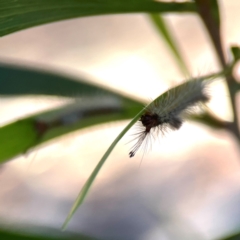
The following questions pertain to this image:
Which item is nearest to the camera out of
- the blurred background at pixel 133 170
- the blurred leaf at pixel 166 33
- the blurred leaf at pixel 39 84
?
the blurred leaf at pixel 39 84

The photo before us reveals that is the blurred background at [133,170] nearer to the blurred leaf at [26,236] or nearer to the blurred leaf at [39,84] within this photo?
the blurred leaf at [39,84]

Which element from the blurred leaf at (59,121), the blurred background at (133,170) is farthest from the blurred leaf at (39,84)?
the blurred background at (133,170)

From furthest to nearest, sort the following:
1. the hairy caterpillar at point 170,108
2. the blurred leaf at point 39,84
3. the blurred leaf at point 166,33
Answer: the blurred leaf at point 166,33 → the blurred leaf at point 39,84 → the hairy caterpillar at point 170,108

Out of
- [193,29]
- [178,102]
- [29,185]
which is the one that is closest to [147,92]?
[193,29]

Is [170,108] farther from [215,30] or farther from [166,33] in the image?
[166,33]

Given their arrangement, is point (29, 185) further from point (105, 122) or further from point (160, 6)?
point (160, 6)

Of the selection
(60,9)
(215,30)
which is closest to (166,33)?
(215,30)

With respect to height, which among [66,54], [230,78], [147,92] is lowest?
[230,78]

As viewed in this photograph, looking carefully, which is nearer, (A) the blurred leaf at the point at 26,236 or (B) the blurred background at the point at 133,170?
(A) the blurred leaf at the point at 26,236
